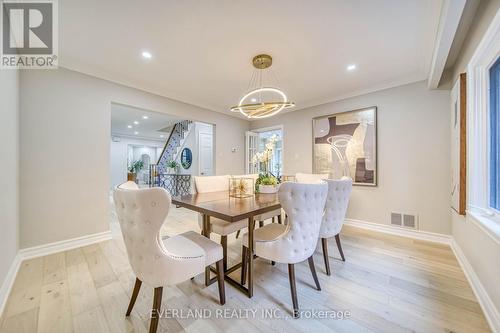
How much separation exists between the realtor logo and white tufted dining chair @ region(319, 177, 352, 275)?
3.07m

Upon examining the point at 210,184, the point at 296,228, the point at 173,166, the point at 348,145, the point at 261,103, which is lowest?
the point at 296,228

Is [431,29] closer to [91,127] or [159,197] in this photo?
[159,197]

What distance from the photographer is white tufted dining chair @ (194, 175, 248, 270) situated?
200 cm

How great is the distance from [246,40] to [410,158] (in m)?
3.05

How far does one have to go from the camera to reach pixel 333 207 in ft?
6.51

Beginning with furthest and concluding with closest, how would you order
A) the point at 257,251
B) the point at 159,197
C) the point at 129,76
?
the point at 129,76 → the point at 257,251 → the point at 159,197

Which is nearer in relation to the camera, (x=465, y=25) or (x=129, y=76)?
(x=465, y=25)

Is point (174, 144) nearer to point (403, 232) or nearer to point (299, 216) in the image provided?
point (299, 216)

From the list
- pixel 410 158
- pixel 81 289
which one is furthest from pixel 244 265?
pixel 410 158

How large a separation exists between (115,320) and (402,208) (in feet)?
12.8

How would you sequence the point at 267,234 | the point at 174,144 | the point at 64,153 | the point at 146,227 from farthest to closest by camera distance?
1. the point at 174,144
2. the point at 64,153
3. the point at 267,234
4. the point at 146,227

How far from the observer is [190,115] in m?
4.16

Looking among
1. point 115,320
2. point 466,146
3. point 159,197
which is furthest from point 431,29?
point 115,320

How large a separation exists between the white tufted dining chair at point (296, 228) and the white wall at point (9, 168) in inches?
88.4
